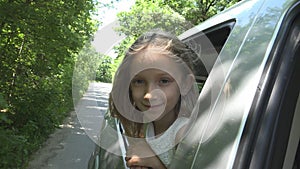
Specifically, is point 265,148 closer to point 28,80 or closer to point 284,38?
point 284,38

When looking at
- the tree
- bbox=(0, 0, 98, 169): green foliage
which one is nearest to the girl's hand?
bbox=(0, 0, 98, 169): green foliage

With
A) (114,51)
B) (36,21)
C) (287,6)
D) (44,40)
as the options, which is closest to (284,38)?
(287,6)

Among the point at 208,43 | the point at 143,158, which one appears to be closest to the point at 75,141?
the point at 208,43

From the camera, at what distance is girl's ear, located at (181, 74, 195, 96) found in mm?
1597

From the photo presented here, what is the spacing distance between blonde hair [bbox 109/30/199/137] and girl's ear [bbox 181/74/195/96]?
2 cm

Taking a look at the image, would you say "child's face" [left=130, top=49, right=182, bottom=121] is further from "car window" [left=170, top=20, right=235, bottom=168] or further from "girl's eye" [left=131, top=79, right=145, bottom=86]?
"car window" [left=170, top=20, right=235, bottom=168]

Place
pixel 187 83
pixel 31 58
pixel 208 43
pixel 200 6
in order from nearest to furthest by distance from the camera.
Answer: pixel 187 83
pixel 208 43
pixel 31 58
pixel 200 6

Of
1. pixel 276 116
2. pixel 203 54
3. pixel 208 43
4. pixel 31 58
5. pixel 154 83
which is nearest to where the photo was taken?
pixel 276 116

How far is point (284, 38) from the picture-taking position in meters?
1.17

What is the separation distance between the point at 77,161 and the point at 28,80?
2670 millimetres

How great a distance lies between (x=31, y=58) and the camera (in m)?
8.98

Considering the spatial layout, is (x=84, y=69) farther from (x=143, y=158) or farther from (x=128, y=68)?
(x=143, y=158)

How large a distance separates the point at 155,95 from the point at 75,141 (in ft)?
29.3

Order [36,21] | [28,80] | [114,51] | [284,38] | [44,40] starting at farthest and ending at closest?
[28,80] < [44,40] < [36,21] < [114,51] < [284,38]
